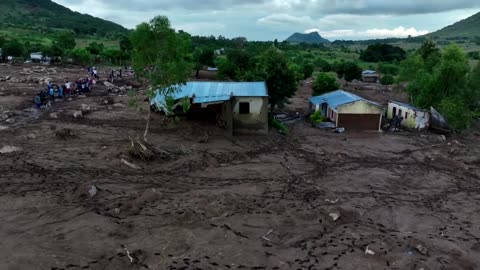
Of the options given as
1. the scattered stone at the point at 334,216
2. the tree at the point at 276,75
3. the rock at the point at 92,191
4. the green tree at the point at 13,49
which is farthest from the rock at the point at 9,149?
the green tree at the point at 13,49

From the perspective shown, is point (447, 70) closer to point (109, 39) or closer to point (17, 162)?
point (17, 162)

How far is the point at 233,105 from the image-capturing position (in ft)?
89.7

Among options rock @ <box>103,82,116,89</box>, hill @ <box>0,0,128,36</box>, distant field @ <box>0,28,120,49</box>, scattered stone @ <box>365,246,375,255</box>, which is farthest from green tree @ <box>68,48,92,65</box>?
hill @ <box>0,0,128,36</box>

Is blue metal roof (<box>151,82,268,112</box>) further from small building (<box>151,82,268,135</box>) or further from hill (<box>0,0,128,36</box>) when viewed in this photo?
hill (<box>0,0,128,36</box>)

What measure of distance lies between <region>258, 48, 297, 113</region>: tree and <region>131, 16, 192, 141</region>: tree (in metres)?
11.9

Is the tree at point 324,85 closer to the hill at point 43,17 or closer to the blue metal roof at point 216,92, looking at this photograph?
the blue metal roof at point 216,92

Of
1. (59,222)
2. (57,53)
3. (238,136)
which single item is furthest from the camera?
(57,53)

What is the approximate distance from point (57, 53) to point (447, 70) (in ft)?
196

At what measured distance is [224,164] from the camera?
71.9 ft

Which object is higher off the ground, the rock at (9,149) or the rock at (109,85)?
the rock at (109,85)

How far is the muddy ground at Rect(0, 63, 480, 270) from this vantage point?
12602 mm

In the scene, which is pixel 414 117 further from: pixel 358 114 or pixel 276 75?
pixel 276 75

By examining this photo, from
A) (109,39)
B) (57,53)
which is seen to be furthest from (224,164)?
(109,39)

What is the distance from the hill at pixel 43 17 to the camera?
145250 mm
